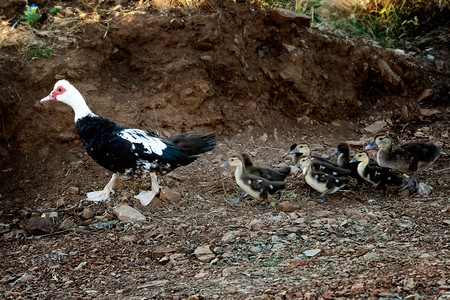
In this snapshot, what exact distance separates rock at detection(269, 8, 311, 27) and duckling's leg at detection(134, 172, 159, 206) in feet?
10.2

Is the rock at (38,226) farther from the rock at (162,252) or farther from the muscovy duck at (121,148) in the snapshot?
the rock at (162,252)

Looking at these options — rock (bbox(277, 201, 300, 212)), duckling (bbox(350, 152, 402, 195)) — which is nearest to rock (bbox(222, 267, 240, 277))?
rock (bbox(277, 201, 300, 212))

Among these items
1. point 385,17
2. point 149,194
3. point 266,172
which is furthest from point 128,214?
point 385,17

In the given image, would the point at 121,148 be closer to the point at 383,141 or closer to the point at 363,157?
the point at 363,157

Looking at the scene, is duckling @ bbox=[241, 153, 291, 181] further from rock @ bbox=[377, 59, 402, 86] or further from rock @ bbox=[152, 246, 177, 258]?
rock @ bbox=[377, 59, 402, 86]

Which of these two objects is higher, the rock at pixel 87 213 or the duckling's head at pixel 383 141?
the duckling's head at pixel 383 141

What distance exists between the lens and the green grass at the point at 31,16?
7219mm

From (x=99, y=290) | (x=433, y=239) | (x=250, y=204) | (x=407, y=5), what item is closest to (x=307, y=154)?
(x=250, y=204)

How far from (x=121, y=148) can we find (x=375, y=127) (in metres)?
3.78

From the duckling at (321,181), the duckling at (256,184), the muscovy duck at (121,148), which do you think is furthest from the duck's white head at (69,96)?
the duckling at (321,181)

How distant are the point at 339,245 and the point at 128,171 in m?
2.32

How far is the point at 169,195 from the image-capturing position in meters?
6.07

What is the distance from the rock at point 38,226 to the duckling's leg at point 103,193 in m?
0.56

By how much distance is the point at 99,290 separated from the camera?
4477 mm
